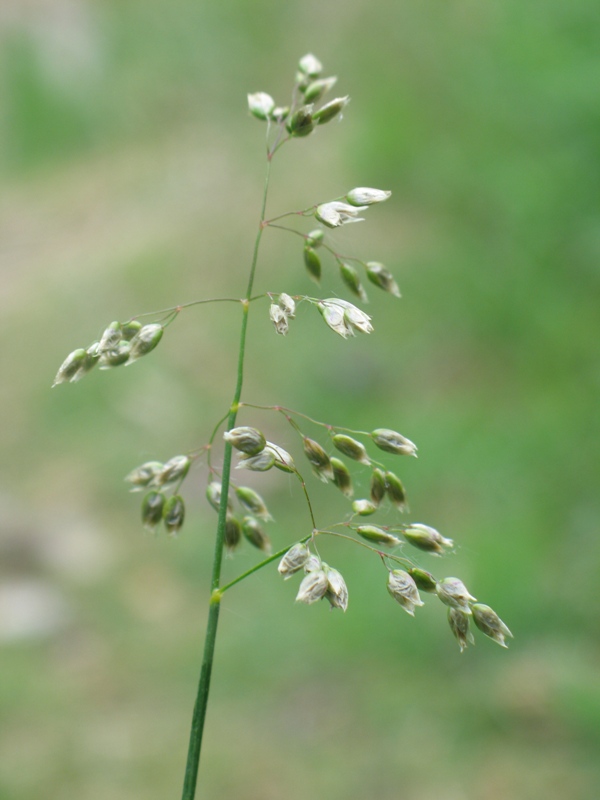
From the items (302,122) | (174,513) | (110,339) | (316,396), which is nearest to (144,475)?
(174,513)

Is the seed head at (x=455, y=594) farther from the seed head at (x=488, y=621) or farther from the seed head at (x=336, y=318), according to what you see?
the seed head at (x=336, y=318)

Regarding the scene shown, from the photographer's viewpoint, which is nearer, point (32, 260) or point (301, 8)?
point (32, 260)

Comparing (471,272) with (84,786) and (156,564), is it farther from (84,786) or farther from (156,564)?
(84,786)

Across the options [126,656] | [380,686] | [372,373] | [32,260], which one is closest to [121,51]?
[32,260]

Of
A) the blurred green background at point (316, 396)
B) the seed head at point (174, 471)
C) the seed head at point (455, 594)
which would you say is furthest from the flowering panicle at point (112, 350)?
the blurred green background at point (316, 396)

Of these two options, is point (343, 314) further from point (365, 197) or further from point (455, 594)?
point (455, 594)
